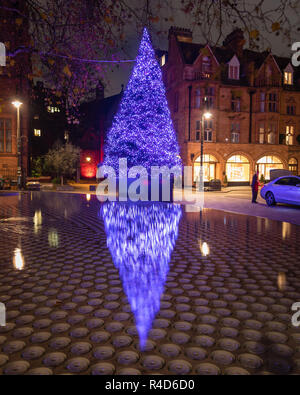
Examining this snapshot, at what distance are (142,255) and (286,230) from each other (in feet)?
18.6

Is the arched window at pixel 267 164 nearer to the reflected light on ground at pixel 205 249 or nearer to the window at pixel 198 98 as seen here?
the window at pixel 198 98

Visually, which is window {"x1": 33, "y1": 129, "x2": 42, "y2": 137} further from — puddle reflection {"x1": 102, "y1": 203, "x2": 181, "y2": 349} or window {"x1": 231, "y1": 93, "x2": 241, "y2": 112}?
puddle reflection {"x1": 102, "y1": 203, "x2": 181, "y2": 349}

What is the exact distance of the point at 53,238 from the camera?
29.3 feet

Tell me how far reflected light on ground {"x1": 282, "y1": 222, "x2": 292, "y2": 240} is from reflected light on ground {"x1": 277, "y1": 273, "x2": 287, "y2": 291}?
142 inches

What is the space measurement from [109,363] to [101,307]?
1363mm

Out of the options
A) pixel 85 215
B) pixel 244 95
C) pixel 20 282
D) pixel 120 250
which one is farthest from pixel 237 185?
pixel 20 282

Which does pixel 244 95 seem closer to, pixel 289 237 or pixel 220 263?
pixel 289 237

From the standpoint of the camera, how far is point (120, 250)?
7.62m

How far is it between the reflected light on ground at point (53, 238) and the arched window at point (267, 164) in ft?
119

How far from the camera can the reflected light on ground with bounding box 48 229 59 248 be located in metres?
8.18

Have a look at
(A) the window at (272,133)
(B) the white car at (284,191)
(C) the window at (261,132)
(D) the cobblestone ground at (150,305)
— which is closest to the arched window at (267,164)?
(A) the window at (272,133)

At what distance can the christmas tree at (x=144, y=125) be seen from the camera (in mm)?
26734

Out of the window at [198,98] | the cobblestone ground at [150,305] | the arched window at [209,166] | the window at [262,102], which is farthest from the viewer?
the window at [262,102]

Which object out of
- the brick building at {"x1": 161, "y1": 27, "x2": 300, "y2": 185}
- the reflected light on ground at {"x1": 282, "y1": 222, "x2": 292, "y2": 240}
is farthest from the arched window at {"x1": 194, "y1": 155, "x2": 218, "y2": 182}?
the reflected light on ground at {"x1": 282, "y1": 222, "x2": 292, "y2": 240}
